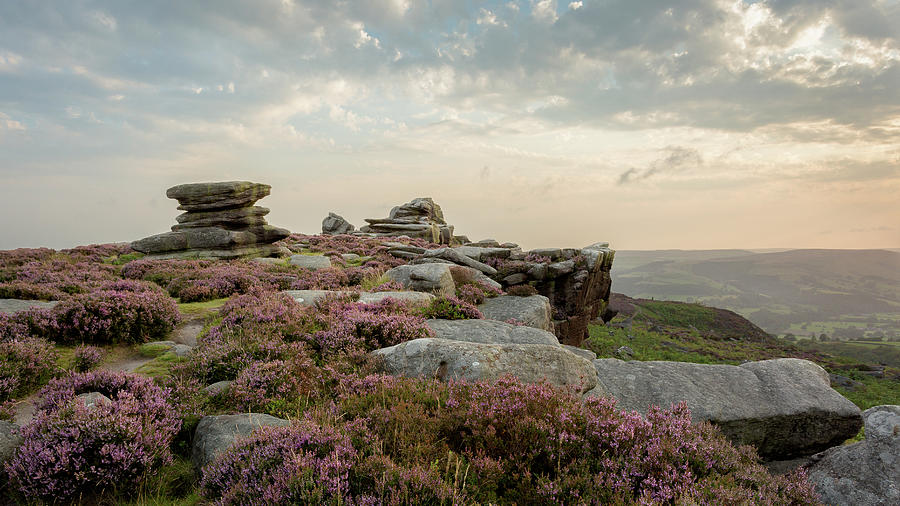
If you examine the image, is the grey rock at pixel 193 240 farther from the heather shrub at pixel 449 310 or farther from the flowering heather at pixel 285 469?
the flowering heather at pixel 285 469

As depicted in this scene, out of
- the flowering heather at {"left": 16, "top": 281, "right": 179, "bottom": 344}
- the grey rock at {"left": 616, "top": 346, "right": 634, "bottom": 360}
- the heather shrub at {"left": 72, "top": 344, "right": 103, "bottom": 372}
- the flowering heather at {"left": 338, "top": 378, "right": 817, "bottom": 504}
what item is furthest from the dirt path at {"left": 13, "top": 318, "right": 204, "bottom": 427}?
the grey rock at {"left": 616, "top": 346, "right": 634, "bottom": 360}

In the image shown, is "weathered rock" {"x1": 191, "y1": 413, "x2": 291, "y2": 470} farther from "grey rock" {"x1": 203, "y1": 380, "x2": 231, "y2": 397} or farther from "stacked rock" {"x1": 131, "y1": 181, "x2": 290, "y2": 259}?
"stacked rock" {"x1": 131, "y1": 181, "x2": 290, "y2": 259}

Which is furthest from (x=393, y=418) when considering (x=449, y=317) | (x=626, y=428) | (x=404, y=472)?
(x=449, y=317)

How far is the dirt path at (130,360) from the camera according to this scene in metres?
6.05

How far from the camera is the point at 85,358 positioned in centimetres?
785

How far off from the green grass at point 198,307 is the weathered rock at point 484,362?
7839 mm

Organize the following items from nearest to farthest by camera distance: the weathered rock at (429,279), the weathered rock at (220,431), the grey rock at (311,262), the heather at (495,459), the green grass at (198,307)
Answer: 1. the heather at (495,459)
2. the weathered rock at (220,431)
3. the green grass at (198,307)
4. the weathered rock at (429,279)
5. the grey rock at (311,262)

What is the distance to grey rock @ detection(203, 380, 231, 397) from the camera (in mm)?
6812

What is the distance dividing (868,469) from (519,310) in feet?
35.5

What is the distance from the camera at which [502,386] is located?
6.00 meters

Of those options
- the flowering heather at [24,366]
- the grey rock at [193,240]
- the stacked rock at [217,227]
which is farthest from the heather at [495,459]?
the stacked rock at [217,227]

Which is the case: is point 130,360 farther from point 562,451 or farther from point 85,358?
point 562,451

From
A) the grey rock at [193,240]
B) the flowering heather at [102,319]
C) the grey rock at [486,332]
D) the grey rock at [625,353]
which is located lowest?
the grey rock at [625,353]

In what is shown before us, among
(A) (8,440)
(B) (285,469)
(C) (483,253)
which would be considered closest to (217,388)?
(A) (8,440)
